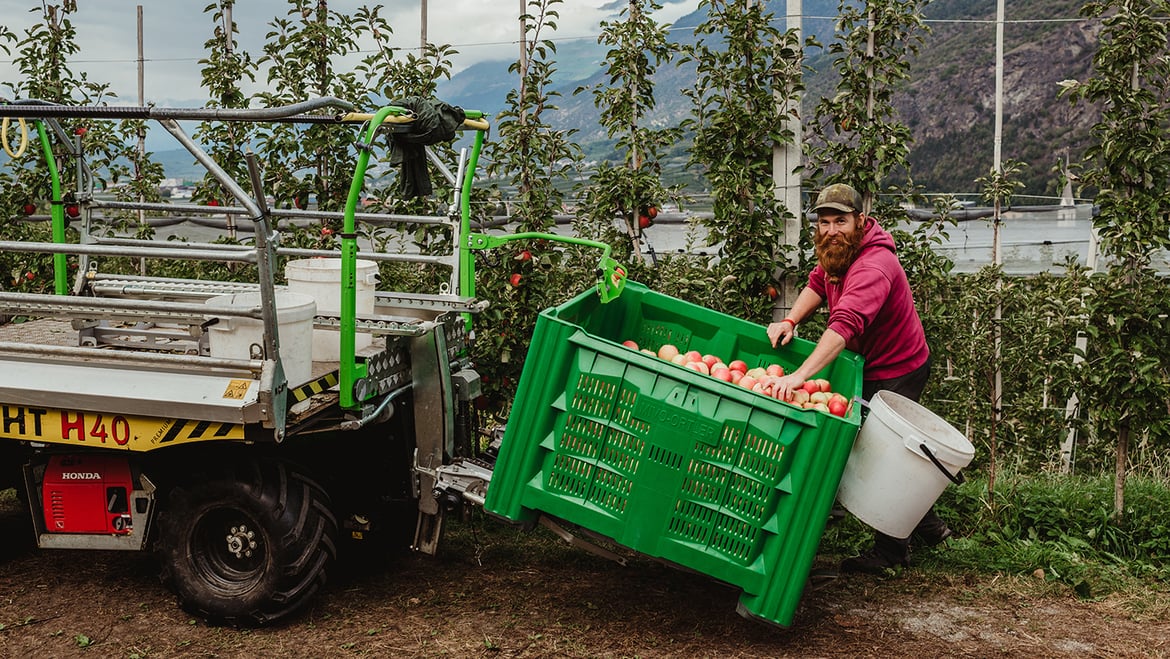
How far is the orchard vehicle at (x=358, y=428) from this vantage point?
372 centimetres

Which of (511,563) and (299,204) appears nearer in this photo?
(511,563)

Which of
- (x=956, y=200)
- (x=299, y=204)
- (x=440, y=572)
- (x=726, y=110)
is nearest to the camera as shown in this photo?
(x=440, y=572)

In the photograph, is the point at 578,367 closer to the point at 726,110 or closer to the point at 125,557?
the point at 726,110

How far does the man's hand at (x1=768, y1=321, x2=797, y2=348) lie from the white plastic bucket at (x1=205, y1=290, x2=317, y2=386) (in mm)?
2022

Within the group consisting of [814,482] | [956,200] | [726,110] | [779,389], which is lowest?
[814,482]

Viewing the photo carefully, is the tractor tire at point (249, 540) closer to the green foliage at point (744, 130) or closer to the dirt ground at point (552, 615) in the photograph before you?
the dirt ground at point (552, 615)

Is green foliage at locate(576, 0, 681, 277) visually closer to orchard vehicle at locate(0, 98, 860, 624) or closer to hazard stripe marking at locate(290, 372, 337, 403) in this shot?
orchard vehicle at locate(0, 98, 860, 624)

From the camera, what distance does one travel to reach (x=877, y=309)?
4.30 meters

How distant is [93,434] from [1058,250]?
49.8 feet

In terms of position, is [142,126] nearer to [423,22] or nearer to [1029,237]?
[423,22]

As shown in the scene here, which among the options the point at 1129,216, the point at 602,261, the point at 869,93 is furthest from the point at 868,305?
the point at 1129,216

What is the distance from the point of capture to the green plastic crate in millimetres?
3668

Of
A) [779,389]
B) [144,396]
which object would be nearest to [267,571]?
[144,396]

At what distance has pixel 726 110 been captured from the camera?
218 inches
